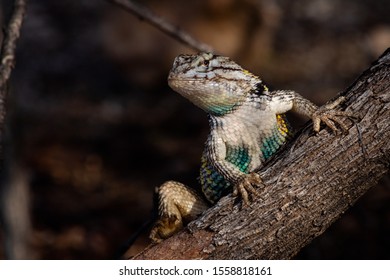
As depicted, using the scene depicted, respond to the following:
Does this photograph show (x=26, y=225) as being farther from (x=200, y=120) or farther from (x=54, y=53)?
(x=54, y=53)

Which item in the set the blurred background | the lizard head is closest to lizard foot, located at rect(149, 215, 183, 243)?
the lizard head

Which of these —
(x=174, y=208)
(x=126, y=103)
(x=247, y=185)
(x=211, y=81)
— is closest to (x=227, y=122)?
(x=211, y=81)

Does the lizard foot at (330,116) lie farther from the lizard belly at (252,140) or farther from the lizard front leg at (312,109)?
the lizard belly at (252,140)

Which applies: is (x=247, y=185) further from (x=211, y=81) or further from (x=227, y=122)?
(x=211, y=81)

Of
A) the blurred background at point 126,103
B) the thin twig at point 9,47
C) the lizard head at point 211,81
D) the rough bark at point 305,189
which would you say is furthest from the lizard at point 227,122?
the blurred background at point 126,103

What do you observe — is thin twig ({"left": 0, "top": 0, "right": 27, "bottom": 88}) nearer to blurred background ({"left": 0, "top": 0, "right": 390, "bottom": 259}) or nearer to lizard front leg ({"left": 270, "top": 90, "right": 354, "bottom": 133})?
lizard front leg ({"left": 270, "top": 90, "right": 354, "bottom": 133})
